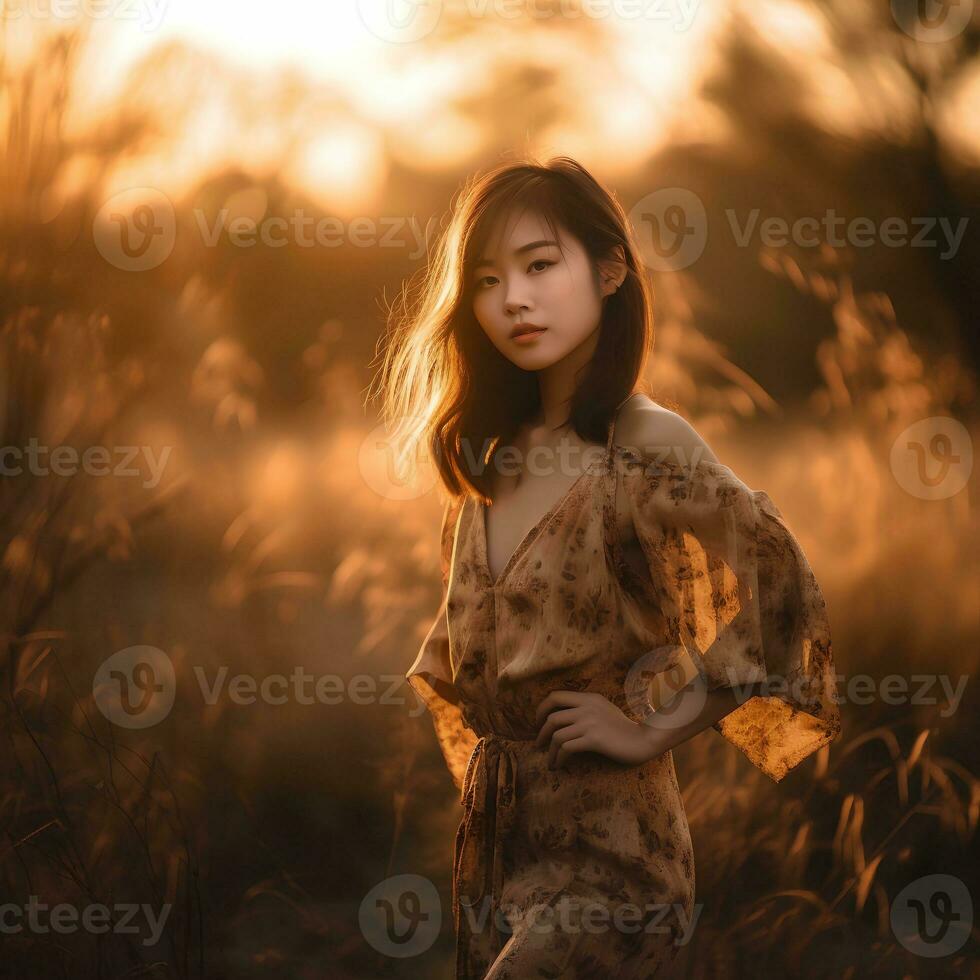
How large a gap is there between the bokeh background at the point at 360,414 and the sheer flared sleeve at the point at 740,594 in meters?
1.34

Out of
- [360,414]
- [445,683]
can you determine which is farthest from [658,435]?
[360,414]

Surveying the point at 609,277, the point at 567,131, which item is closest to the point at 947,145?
the point at 567,131

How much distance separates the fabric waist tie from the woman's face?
1.63ft

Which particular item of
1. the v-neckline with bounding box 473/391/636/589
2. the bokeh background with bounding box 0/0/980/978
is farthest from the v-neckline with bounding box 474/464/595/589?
the bokeh background with bounding box 0/0/980/978

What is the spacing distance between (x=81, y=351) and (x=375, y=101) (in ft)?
2.90

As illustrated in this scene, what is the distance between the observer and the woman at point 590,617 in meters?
1.44

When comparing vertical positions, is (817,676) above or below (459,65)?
below

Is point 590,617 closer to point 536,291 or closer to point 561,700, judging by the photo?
point 561,700

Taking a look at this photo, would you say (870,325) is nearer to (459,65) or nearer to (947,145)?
(947,145)

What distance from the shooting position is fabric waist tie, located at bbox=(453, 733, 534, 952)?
1538mm

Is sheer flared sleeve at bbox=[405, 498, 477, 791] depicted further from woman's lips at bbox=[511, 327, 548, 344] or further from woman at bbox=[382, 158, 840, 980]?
woman's lips at bbox=[511, 327, 548, 344]

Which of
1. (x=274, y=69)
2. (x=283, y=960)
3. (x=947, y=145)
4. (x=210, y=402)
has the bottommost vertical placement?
(x=283, y=960)

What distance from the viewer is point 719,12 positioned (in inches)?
Result: 111

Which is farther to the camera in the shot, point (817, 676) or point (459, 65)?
point (459, 65)
